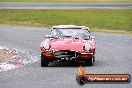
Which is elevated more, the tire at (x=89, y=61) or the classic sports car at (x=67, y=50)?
the classic sports car at (x=67, y=50)

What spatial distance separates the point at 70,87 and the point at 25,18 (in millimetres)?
33725

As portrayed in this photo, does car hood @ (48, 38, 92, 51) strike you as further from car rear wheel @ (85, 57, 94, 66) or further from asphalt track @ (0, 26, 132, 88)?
asphalt track @ (0, 26, 132, 88)

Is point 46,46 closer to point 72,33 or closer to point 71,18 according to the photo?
point 72,33

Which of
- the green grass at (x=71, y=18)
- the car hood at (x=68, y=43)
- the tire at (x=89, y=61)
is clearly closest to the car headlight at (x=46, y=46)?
the car hood at (x=68, y=43)

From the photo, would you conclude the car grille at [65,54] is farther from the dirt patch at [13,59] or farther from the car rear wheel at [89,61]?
the dirt patch at [13,59]

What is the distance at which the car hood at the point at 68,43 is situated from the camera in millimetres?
16875

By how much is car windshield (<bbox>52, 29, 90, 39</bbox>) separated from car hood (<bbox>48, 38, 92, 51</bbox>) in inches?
18.9

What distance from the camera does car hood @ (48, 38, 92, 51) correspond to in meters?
16.9

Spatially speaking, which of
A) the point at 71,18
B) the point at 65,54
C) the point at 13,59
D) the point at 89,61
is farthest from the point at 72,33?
the point at 71,18

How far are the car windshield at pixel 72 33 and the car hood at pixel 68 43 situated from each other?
0.48 meters

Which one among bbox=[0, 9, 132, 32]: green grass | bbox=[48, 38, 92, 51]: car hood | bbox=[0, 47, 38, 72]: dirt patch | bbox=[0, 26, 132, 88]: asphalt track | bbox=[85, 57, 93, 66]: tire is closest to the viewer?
bbox=[0, 26, 132, 88]: asphalt track

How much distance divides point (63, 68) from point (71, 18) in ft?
91.9

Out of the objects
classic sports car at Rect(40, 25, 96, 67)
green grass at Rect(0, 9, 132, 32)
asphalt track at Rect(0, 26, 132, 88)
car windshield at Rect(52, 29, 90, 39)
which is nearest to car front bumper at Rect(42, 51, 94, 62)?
classic sports car at Rect(40, 25, 96, 67)

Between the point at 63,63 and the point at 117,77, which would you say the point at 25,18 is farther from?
the point at 117,77
